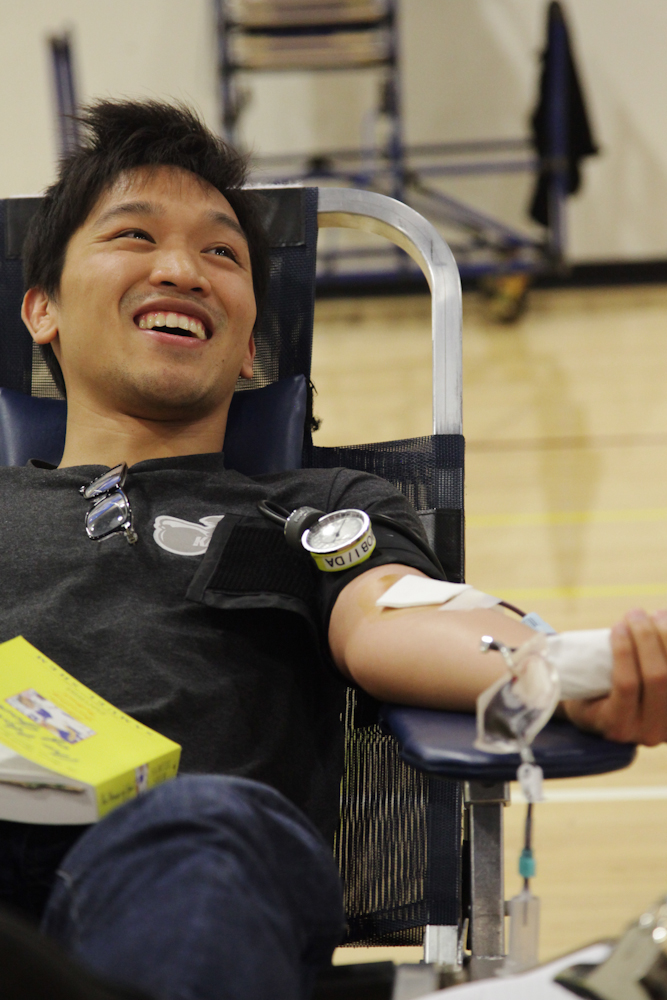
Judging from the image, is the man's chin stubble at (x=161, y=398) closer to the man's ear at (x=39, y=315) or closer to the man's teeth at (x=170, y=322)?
the man's teeth at (x=170, y=322)

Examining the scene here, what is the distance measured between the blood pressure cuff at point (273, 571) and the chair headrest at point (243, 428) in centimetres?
35

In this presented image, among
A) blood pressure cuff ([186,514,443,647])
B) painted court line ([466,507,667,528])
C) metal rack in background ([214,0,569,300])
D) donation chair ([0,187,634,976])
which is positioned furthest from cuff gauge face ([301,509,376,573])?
metal rack in background ([214,0,569,300])

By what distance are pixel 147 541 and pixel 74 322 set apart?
35cm

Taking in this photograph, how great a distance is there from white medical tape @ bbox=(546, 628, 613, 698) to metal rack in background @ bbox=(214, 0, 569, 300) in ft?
13.1

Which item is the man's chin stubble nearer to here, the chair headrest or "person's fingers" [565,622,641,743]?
the chair headrest

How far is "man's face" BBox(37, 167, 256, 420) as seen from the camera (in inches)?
51.8

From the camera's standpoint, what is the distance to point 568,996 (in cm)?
69

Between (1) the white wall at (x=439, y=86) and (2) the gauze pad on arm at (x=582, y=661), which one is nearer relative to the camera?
(2) the gauze pad on arm at (x=582, y=661)

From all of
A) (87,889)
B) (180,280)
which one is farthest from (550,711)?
(180,280)

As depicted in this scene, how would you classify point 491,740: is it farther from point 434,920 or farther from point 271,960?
point 434,920

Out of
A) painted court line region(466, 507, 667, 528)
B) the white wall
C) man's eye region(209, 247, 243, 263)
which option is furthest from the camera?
the white wall

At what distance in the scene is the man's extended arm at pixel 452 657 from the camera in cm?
83

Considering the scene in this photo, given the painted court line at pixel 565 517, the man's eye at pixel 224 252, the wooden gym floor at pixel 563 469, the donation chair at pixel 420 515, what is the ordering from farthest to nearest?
the painted court line at pixel 565 517, the wooden gym floor at pixel 563 469, the man's eye at pixel 224 252, the donation chair at pixel 420 515

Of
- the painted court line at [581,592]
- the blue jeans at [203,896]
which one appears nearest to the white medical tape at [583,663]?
the blue jeans at [203,896]
